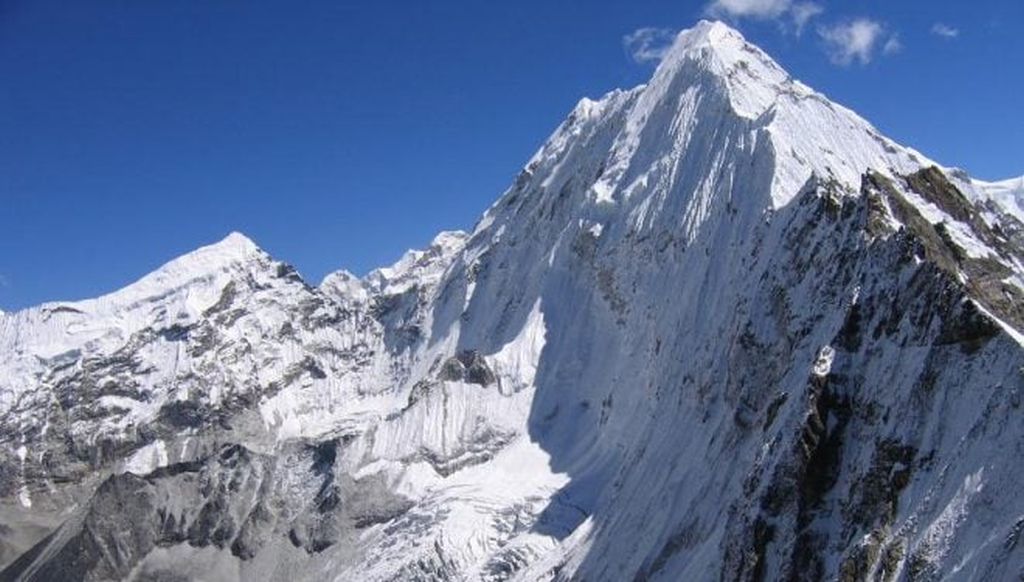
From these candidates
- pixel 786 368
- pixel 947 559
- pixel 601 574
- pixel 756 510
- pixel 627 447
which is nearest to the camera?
pixel 947 559

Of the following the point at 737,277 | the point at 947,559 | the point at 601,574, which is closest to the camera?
the point at 947,559

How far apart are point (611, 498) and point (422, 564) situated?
169ft

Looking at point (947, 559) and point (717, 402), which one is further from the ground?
point (717, 402)

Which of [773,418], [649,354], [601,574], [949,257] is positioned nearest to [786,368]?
[773,418]

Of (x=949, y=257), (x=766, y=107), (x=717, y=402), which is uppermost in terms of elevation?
(x=766, y=107)

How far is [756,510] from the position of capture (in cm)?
10206

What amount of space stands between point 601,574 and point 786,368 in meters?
32.7

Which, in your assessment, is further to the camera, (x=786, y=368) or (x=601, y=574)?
(x=601, y=574)

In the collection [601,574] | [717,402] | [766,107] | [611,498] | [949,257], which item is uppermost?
[766,107]

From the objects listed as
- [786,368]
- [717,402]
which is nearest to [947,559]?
[786,368]

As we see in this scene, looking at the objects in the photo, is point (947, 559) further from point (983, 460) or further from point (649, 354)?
point (649, 354)

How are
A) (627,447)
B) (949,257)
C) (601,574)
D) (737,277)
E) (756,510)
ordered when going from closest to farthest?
(756,510)
(949,257)
(601,574)
(737,277)
(627,447)

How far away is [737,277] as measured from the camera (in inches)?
6102

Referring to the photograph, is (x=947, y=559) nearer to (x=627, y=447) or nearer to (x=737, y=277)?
(x=737, y=277)
